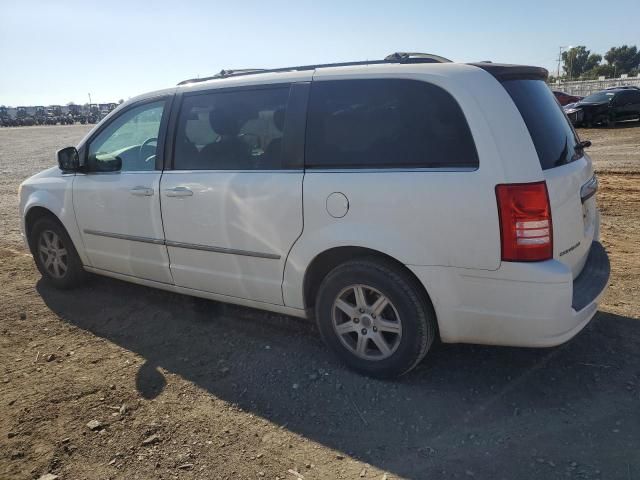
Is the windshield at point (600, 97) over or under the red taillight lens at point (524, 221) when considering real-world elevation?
over

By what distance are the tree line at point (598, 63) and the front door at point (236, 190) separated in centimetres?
9701

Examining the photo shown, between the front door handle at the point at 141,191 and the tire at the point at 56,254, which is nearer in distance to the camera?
the front door handle at the point at 141,191

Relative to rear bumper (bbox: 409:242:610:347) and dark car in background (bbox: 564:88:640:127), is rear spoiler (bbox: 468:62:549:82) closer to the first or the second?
rear bumper (bbox: 409:242:610:347)

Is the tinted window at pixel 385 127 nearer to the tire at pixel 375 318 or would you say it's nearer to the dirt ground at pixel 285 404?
the tire at pixel 375 318

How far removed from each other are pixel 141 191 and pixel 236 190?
998mm

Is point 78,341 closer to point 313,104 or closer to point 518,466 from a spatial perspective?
point 313,104

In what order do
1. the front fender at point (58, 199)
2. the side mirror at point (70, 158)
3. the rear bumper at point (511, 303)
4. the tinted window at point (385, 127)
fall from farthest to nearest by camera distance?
the front fender at point (58, 199) → the side mirror at point (70, 158) → the tinted window at point (385, 127) → the rear bumper at point (511, 303)

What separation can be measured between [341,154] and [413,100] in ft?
1.77

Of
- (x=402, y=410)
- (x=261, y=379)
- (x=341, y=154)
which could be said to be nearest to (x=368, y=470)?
(x=402, y=410)

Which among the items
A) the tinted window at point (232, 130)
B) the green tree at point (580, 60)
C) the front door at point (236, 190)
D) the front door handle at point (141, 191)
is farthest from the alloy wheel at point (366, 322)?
the green tree at point (580, 60)

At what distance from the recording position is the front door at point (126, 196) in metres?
4.18

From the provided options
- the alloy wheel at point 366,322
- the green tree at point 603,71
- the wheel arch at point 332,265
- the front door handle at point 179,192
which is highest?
the green tree at point 603,71

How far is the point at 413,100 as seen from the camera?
3.07 m

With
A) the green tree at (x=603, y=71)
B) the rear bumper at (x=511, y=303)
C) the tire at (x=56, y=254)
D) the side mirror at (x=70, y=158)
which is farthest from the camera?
the green tree at (x=603, y=71)
